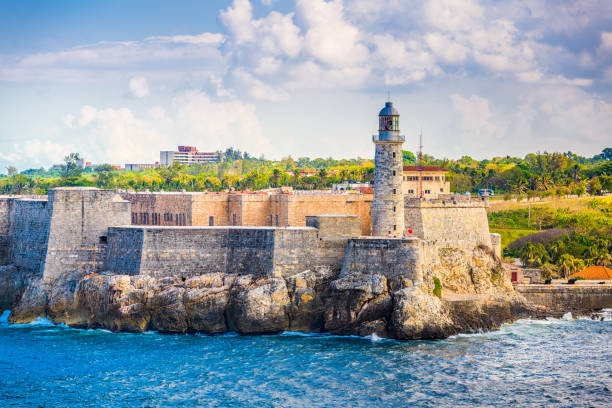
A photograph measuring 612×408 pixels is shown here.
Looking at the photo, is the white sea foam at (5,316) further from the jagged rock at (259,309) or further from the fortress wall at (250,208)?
the fortress wall at (250,208)

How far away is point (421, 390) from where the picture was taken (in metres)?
29.0

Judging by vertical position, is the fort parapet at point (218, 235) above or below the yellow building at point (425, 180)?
below

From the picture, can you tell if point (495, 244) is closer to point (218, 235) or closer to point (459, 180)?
point (218, 235)

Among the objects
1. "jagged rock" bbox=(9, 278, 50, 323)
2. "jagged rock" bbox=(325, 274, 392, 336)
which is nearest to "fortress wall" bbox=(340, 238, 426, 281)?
"jagged rock" bbox=(325, 274, 392, 336)

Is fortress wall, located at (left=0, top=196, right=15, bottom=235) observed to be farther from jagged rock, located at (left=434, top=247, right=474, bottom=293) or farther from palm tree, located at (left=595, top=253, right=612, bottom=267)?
palm tree, located at (left=595, top=253, right=612, bottom=267)

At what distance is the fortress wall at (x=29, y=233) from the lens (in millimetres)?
42188

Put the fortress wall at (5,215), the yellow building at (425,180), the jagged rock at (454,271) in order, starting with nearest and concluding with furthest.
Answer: the jagged rock at (454,271) < the fortress wall at (5,215) < the yellow building at (425,180)

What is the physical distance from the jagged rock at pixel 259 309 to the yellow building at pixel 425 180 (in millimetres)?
20127

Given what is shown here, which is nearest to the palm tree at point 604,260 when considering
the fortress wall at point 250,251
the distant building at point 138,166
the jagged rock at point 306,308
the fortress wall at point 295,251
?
the fortress wall at point 295,251

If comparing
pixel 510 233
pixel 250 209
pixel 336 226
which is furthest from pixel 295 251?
pixel 510 233

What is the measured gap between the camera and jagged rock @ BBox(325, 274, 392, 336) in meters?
36.4

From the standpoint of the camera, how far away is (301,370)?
31.4 meters

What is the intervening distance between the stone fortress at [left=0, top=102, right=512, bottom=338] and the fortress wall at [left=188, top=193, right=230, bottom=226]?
6 cm

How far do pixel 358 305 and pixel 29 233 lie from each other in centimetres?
1915
